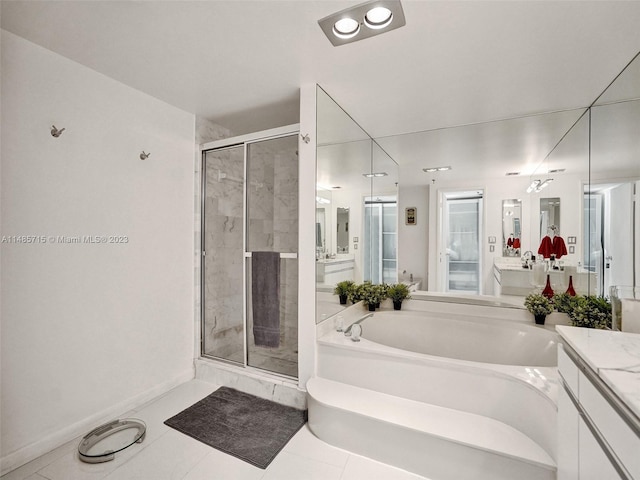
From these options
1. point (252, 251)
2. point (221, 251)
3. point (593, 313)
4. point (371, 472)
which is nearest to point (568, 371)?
point (371, 472)

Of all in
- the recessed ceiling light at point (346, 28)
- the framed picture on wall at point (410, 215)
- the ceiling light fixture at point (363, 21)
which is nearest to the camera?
the ceiling light fixture at point (363, 21)

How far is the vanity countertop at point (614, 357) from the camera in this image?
72 cm

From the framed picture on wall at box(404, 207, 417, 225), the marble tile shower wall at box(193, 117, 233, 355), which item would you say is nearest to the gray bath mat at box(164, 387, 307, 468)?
the marble tile shower wall at box(193, 117, 233, 355)

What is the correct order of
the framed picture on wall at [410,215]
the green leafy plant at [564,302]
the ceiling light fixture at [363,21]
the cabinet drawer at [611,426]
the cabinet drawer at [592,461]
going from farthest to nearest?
the framed picture on wall at [410,215]
the green leafy plant at [564,302]
the ceiling light fixture at [363,21]
the cabinet drawer at [592,461]
the cabinet drawer at [611,426]

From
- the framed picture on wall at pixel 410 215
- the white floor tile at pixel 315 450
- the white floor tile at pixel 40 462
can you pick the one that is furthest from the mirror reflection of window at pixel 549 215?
the white floor tile at pixel 40 462

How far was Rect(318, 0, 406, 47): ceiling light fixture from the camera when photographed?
1413mm

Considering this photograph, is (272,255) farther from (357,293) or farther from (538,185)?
(538,185)

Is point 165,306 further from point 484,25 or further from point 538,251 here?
point 538,251

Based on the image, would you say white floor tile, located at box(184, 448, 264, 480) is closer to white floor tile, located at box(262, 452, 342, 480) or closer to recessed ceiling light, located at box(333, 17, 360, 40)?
white floor tile, located at box(262, 452, 342, 480)

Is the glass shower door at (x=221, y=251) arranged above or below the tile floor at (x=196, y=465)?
above

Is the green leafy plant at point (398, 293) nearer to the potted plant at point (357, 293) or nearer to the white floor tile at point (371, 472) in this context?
the potted plant at point (357, 293)

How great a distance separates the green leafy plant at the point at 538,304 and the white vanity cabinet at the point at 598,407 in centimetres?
145

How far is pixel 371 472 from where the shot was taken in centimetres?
167

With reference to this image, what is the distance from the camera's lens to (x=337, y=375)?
2172 millimetres
